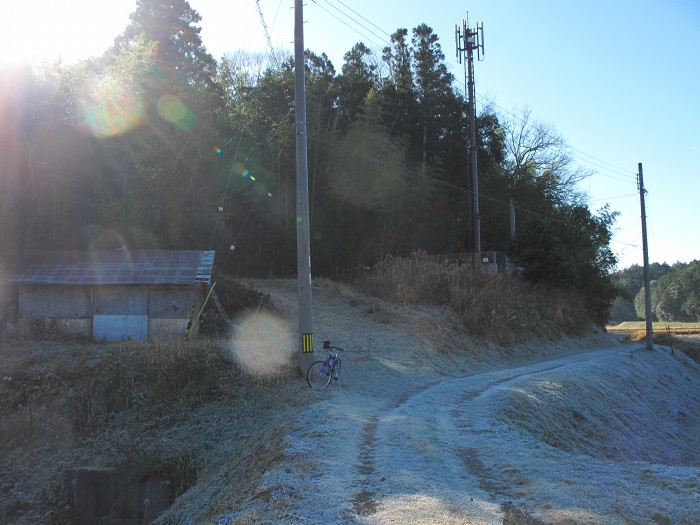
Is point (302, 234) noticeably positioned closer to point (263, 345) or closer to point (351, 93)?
point (263, 345)

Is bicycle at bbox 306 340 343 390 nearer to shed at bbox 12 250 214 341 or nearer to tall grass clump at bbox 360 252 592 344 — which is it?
shed at bbox 12 250 214 341

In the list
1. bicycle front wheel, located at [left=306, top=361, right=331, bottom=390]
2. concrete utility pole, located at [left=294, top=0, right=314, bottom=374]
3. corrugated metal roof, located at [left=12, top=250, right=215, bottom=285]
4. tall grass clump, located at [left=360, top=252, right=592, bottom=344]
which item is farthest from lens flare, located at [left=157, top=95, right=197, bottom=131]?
bicycle front wheel, located at [left=306, top=361, right=331, bottom=390]

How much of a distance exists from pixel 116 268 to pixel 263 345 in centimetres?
695

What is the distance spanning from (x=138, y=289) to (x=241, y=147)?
13685 millimetres

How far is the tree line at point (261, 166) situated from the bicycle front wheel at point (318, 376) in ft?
45.6

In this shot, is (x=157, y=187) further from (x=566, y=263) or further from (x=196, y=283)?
(x=566, y=263)

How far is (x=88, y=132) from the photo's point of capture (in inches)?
899

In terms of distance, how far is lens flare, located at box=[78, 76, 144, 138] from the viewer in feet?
74.7

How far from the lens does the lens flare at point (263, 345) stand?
44.0 feet

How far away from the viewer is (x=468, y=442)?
26.0 feet

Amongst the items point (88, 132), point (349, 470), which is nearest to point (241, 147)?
point (88, 132)

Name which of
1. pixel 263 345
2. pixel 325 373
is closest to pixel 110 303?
pixel 263 345

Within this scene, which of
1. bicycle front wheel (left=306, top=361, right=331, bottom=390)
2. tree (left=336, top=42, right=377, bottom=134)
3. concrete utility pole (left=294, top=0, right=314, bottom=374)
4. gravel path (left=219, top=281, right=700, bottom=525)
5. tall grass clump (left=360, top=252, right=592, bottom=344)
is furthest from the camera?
tree (left=336, top=42, right=377, bottom=134)

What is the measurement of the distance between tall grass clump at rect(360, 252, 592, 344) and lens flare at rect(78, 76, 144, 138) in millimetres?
13144
